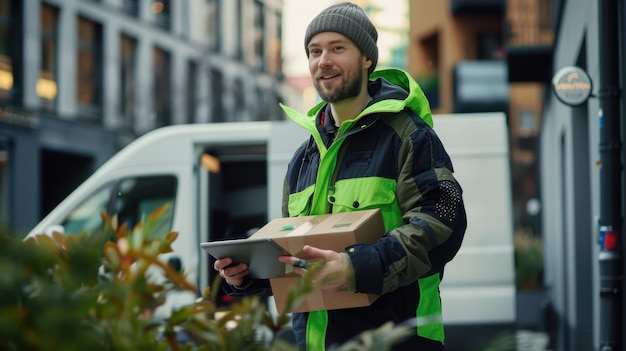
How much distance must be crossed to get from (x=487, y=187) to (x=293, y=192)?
222 inches

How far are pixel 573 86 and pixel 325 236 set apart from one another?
4.86m

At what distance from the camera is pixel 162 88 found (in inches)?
1292

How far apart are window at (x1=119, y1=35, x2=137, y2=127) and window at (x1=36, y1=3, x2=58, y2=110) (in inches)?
152

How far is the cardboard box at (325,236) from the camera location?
2840 millimetres

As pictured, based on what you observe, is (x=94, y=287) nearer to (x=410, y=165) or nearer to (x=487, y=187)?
(x=410, y=165)

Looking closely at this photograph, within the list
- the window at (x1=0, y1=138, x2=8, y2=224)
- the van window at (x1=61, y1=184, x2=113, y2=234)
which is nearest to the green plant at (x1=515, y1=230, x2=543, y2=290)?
the van window at (x1=61, y1=184, x2=113, y2=234)

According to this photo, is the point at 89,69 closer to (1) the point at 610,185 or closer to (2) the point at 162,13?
(2) the point at 162,13

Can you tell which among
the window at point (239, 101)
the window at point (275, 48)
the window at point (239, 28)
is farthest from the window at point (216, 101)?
the window at point (275, 48)

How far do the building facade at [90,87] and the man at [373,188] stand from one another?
17812mm

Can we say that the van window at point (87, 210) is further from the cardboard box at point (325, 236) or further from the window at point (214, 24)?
the window at point (214, 24)

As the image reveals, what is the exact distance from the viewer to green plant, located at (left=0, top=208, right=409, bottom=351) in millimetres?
1411

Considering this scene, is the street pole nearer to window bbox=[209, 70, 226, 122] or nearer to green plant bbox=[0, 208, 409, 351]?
green plant bbox=[0, 208, 409, 351]

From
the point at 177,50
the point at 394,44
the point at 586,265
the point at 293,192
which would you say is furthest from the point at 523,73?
the point at 394,44

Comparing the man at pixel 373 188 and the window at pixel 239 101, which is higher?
the window at pixel 239 101
